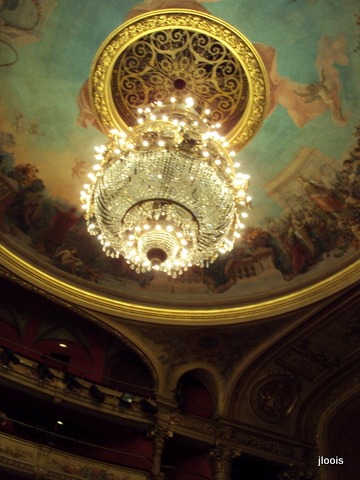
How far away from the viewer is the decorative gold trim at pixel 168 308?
34.3 ft

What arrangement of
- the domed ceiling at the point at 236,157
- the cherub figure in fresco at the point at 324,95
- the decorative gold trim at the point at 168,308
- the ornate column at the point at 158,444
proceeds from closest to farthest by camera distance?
the domed ceiling at the point at 236,157, the cherub figure in fresco at the point at 324,95, the ornate column at the point at 158,444, the decorative gold trim at the point at 168,308

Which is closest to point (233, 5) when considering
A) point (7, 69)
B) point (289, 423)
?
point (7, 69)

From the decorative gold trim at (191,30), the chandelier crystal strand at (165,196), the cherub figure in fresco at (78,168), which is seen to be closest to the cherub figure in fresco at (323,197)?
the decorative gold trim at (191,30)

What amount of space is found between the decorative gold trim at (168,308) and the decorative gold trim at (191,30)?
3.35m

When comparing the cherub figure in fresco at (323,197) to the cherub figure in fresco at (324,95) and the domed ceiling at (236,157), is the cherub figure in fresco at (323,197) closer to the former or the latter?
the domed ceiling at (236,157)

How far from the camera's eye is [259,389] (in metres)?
12.0

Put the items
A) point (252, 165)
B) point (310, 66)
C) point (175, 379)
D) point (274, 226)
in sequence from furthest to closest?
1. point (175, 379)
2. point (274, 226)
3. point (252, 165)
4. point (310, 66)

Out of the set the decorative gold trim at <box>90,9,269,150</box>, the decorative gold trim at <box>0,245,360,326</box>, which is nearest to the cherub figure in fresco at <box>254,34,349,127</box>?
the decorative gold trim at <box>90,9,269,150</box>

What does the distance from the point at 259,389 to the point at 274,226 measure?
3.91m

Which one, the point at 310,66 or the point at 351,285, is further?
the point at 351,285

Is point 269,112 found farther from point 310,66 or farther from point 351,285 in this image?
point 351,285

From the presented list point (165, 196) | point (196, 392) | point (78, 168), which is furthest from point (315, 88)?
point (196, 392)

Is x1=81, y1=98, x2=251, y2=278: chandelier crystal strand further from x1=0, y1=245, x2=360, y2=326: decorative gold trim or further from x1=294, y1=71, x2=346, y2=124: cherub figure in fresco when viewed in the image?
x1=0, y1=245, x2=360, y2=326: decorative gold trim

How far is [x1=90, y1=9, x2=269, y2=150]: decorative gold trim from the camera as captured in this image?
28.2ft
